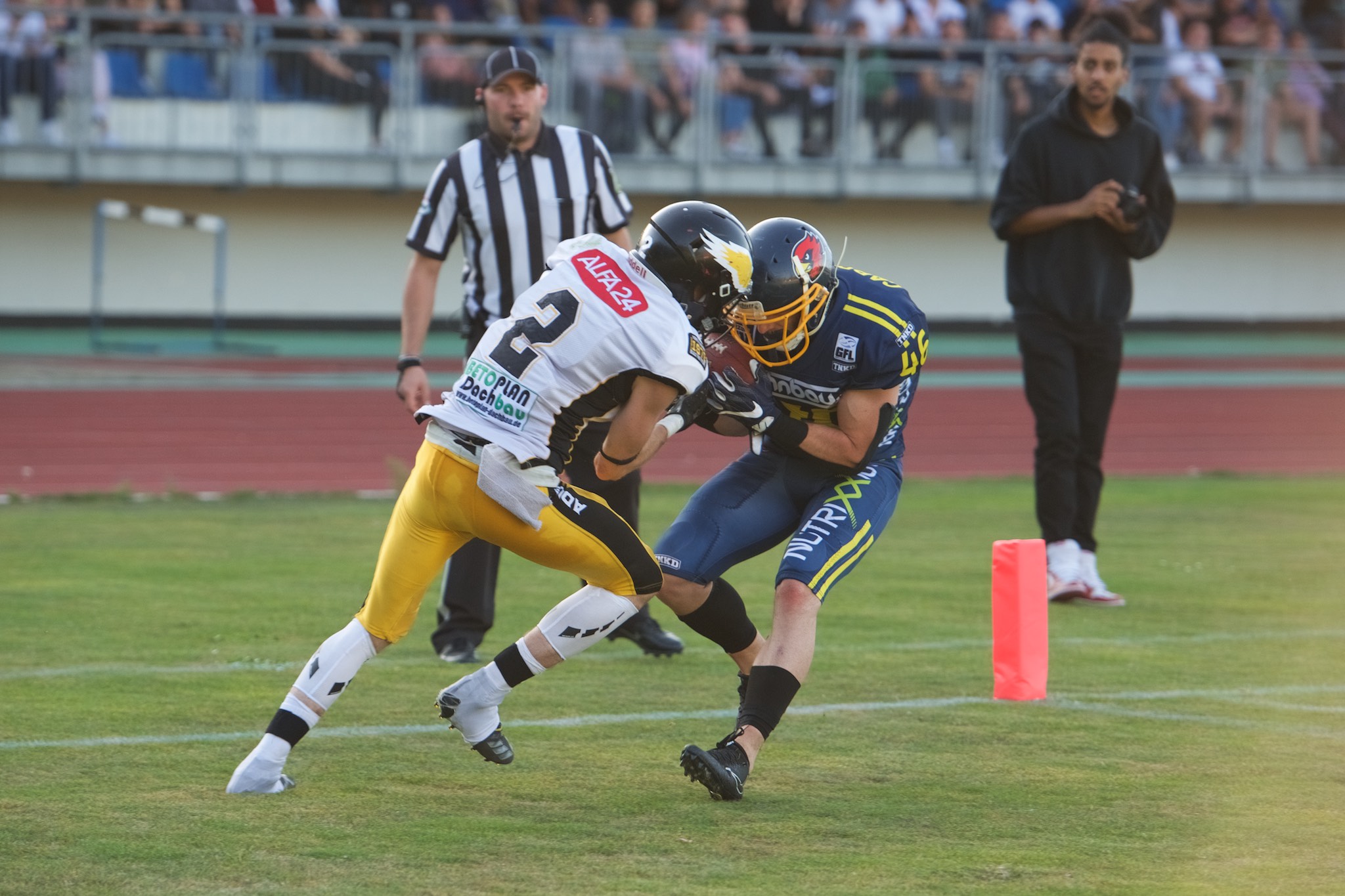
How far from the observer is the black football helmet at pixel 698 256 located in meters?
4.80

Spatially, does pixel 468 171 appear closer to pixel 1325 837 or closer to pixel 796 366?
pixel 796 366

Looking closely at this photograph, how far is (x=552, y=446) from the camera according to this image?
4.82 meters

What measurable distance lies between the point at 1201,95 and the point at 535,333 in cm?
1900

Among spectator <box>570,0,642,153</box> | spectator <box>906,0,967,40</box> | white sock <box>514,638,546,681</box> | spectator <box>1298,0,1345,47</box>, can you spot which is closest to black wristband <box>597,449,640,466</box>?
white sock <box>514,638,546,681</box>

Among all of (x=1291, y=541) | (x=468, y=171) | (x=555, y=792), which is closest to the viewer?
(x=555, y=792)

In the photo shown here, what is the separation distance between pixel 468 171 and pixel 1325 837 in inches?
153

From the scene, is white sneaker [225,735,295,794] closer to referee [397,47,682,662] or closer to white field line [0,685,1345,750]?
white field line [0,685,1345,750]

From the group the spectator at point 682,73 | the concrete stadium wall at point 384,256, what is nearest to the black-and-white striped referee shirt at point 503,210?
the spectator at point 682,73

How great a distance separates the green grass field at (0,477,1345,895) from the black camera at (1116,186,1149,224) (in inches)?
67.0

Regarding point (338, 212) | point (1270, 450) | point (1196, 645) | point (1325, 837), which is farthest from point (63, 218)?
point (1325, 837)

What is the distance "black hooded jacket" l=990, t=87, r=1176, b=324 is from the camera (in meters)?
8.24

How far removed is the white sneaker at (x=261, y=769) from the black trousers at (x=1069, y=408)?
442cm

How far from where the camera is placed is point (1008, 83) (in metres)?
21.5

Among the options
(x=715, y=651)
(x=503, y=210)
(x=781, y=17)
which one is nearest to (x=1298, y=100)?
(x=781, y=17)
